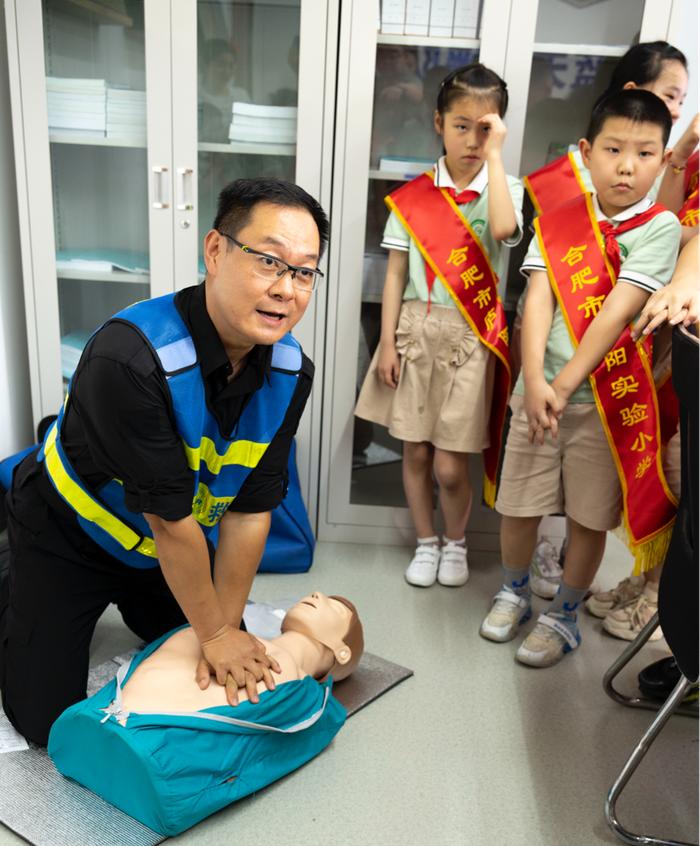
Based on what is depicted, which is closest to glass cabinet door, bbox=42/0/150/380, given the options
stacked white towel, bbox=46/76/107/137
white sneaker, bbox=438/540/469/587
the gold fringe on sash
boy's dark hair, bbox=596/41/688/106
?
stacked white towel, bbox=46/76/107/137

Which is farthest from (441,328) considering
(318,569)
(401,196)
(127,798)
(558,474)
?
(127,798)

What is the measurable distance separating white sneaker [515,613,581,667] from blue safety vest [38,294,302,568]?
868 millimetres

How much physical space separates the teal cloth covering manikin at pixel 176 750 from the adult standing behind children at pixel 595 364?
28.9 inches

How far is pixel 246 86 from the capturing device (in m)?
2.34

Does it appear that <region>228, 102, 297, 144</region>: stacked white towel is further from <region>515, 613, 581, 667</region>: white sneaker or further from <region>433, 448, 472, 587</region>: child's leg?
<region>515, 613, 581, 667</region>: white sneaker

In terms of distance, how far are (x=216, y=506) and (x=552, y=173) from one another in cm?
126

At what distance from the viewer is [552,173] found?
2135mm

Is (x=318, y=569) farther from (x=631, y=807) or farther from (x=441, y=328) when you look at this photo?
(x=631, y=807)

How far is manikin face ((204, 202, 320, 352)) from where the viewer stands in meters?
1.28

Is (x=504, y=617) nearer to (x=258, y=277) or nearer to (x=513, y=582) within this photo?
(x=513, y=582)

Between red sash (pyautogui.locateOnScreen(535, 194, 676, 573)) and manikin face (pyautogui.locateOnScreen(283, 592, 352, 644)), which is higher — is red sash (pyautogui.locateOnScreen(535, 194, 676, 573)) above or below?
above

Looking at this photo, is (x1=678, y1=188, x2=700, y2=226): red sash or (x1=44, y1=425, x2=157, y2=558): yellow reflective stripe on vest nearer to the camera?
(x1=44, y1=425, x2=157, y2=558): yellow reflective stripe on vest

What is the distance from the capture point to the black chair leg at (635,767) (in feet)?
4.68

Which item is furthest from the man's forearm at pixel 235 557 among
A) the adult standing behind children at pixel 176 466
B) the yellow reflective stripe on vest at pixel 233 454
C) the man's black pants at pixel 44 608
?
the man's black pants at pixel 44 608
